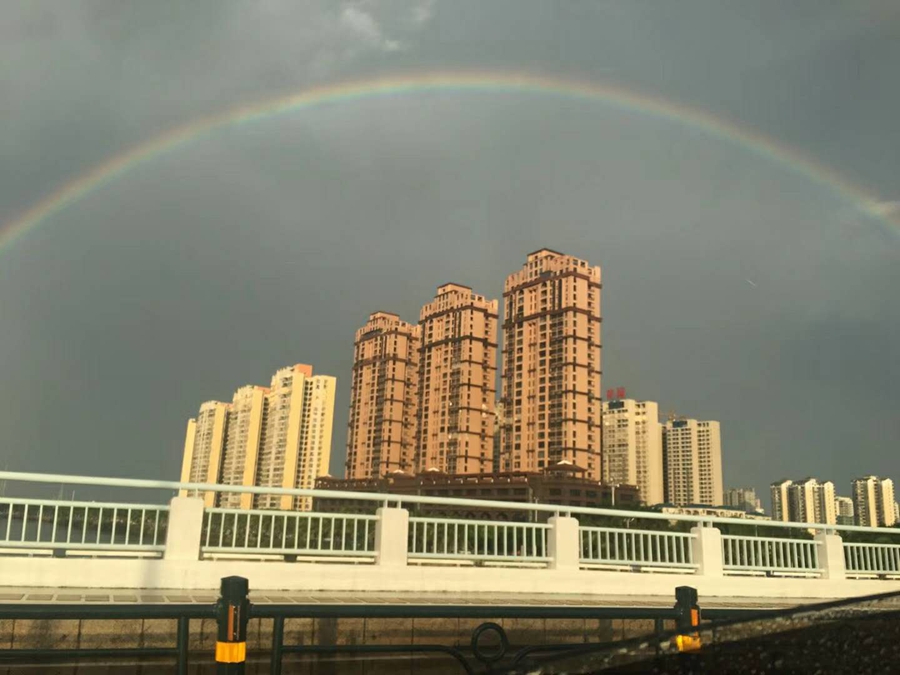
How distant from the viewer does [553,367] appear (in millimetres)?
95125

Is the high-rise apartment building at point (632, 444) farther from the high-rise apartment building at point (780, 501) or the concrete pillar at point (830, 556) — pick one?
the concrete pillar at point (830, 556)

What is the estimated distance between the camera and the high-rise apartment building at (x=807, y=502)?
5074 inches

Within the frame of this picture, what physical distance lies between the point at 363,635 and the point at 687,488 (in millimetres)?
132996

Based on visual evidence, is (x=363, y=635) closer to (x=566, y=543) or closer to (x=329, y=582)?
(x=329, y=582)

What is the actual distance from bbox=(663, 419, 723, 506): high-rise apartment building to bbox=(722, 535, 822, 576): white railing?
123 metres

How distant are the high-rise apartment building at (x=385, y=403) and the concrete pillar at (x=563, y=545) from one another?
100456mm

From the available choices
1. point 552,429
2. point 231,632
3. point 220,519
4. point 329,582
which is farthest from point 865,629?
point 552,429

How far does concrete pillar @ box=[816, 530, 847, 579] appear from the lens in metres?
12.9

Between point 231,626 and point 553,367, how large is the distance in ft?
305

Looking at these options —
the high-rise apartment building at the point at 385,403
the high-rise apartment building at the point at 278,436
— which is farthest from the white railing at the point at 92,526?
the high-rise apartment building at the point at 278,436

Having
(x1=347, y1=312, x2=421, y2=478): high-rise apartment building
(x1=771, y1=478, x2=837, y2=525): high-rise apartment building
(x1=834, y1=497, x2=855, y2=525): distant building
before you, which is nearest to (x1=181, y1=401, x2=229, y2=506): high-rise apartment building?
(x1=347, y1=312, x2=421, y2=478): high-rise apartment building

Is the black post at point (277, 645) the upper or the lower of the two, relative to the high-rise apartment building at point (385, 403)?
lower

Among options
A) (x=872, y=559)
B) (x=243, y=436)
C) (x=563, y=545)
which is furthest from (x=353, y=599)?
(x=243, y=436)

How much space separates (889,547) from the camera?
14.4 m
